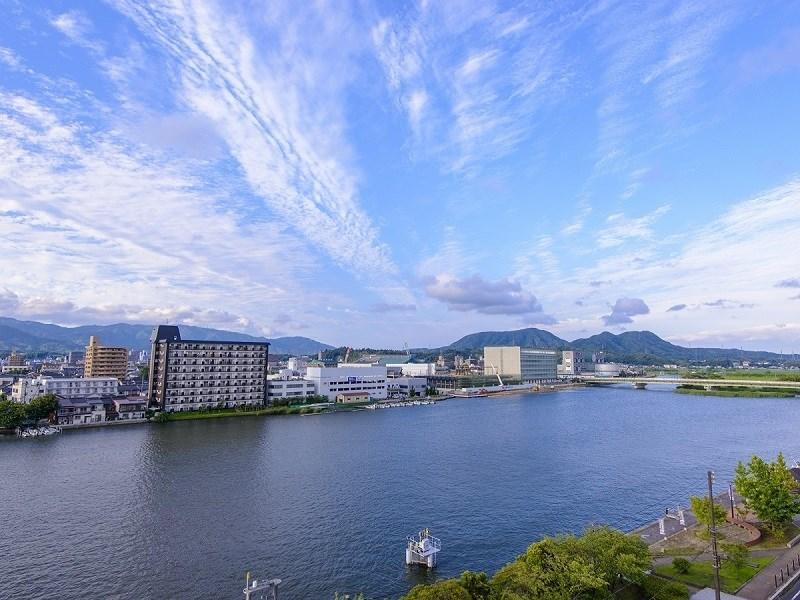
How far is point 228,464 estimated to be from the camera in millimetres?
30234

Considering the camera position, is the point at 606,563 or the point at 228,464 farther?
the point at 228,464

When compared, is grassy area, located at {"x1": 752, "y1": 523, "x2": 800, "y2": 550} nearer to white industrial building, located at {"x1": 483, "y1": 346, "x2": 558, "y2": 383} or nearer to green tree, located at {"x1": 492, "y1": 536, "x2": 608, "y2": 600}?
green tree, located at {"x1": 492, "y1": 536, "x2": 608, "y2": 600}

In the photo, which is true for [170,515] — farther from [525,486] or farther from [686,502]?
[686,502]

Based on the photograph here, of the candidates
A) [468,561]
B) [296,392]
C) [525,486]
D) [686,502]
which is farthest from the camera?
[296,392]

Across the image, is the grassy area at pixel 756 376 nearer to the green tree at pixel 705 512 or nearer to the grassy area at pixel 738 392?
the grassy area at pixel 738 392

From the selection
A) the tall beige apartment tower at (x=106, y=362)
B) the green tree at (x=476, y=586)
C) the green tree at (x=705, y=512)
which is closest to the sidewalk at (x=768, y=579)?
the green tree at (x=705, y=512)

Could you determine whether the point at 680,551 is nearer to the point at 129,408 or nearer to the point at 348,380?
the point at 129,408

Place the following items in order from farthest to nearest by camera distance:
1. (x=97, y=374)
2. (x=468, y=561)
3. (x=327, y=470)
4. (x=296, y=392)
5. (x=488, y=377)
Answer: (x=488, y=377), (x=97, y=374), (x=296, y=392), (x=327, y=470), (x=468, y=561)

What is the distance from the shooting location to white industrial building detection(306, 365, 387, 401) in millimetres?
67938

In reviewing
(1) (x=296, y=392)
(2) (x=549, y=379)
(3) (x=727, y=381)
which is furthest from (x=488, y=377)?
(1) (x=296, y=392)

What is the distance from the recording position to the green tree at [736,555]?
47.7 feet

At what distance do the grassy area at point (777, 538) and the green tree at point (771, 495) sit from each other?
0.62ft

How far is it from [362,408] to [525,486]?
41857mm

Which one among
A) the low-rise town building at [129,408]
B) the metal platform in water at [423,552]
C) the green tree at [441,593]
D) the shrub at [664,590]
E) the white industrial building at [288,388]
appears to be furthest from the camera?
the white industrial building at [288,388]
